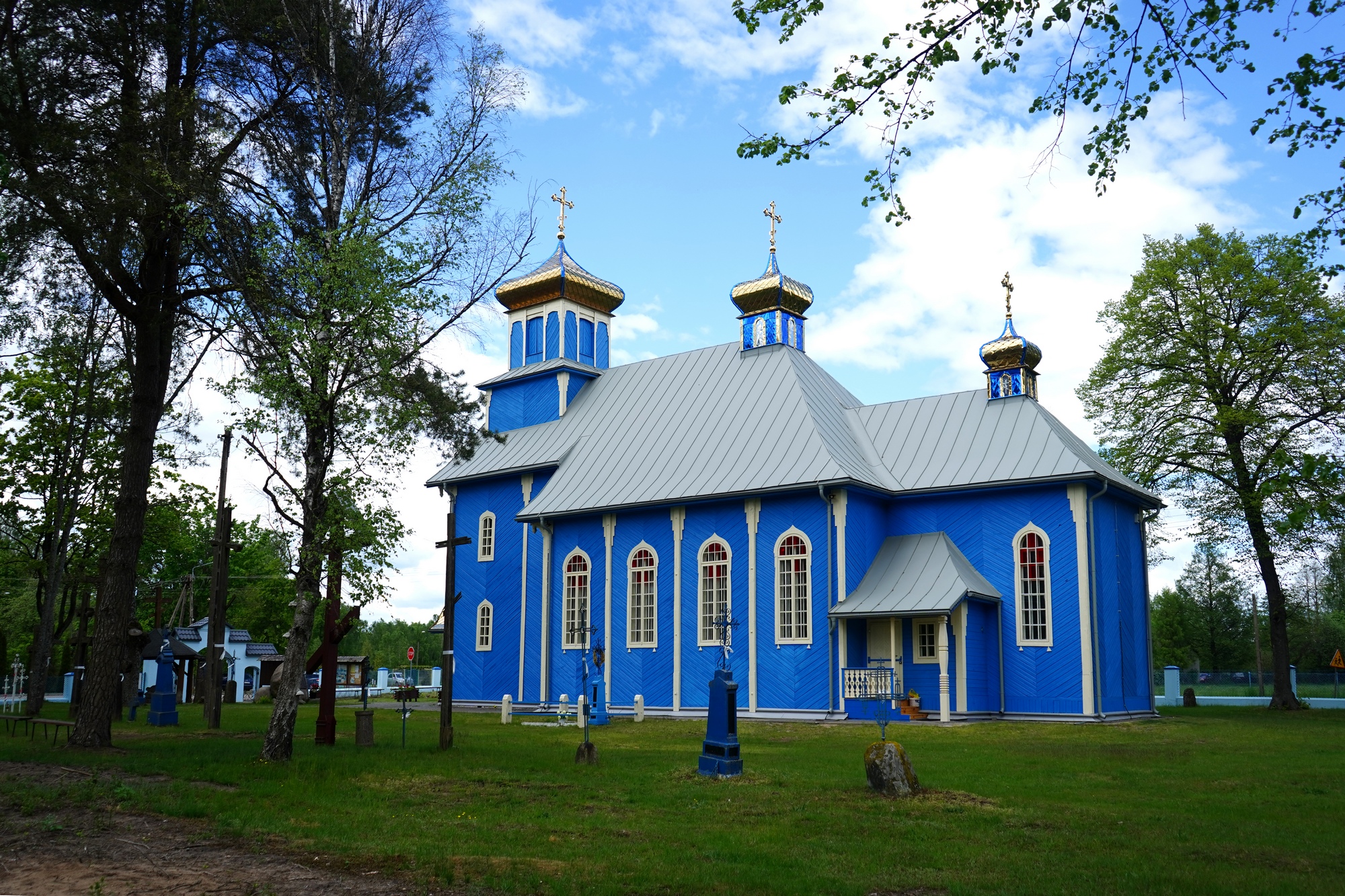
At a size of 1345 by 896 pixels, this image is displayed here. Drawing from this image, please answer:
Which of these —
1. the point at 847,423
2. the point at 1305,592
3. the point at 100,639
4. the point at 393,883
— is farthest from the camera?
the point at 1305,592

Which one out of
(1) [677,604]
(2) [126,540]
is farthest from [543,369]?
(2) [126,540]

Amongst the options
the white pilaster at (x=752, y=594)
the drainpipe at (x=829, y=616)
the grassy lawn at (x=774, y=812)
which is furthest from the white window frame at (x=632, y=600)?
the grassy lawn at (x=774, y=812)

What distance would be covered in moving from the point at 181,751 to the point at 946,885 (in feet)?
37.4

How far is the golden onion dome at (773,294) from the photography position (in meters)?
29.1

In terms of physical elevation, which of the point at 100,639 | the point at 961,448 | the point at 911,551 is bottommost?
the point at 100,639

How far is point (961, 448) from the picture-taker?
25.5 meters

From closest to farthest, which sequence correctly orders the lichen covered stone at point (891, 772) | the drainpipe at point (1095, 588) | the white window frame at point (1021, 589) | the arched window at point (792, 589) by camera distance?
the lichen covered stone at point (891, 772)
the drainpipe at point (1095, 588)
the white window frame at point (1021, 589)
the arched window at point (792, 589)

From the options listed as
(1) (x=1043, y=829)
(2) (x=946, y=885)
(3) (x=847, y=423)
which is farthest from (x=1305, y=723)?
(2) (x=946, y=885)

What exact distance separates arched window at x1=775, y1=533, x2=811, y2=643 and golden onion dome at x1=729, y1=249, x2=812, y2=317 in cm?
757

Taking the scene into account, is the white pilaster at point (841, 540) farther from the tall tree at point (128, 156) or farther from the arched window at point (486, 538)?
the tall tree at point (128, 156)

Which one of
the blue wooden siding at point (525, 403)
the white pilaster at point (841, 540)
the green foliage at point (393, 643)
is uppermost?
the blue wooden siding at point (525, 403)

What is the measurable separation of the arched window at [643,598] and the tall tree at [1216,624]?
120 feet

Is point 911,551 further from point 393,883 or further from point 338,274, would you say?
point 393,883

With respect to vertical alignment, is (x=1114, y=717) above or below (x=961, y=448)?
below
